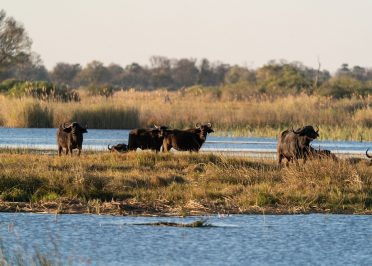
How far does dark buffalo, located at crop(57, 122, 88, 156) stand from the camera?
25.4m

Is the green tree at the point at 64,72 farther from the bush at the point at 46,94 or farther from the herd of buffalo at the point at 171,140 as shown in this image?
the herd of buffalo at the point at 171,140

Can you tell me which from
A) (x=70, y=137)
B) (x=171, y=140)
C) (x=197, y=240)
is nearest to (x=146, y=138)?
(x=171, y=140)

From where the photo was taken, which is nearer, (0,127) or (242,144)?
(242,144)

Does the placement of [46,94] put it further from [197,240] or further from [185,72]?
[185,72]

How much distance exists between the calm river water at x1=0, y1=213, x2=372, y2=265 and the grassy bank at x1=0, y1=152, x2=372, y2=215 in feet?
2.03

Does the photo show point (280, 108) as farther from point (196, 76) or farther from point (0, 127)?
point (196, 76)

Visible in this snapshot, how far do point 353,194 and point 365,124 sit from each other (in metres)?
22.7

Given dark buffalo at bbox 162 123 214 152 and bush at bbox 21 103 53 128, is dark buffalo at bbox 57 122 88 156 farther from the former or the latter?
bush at bbox 21 103 53 128

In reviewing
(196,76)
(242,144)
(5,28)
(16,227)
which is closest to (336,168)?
(16,227)

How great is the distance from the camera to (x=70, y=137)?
2553 cm

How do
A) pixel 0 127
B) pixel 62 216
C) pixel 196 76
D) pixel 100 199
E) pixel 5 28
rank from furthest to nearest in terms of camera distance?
pixel 196 76
pixel 5 28
pixel 0 127
pixel 100 199
pixel 62 216

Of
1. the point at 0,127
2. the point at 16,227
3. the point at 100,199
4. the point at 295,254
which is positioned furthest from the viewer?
the point at 0,127

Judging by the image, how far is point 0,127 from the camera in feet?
130

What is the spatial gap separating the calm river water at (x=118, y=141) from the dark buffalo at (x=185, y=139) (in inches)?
88.0
